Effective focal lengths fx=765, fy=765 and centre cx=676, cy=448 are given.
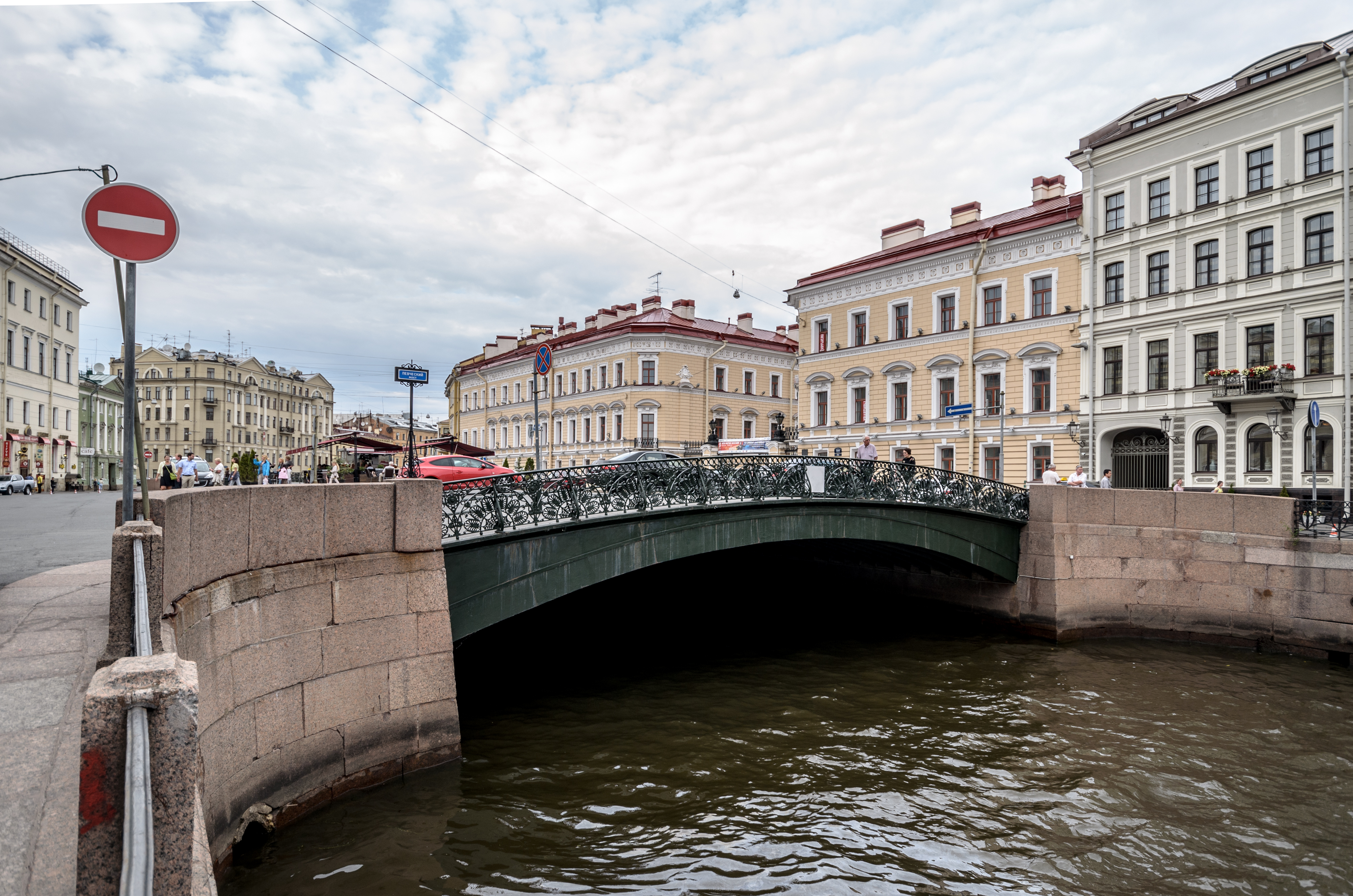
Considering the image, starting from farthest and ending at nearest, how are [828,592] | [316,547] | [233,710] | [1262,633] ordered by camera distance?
[828,592]
[1262,633]
[316,547]
[233,710]

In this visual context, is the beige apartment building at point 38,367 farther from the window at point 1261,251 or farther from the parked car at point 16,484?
the window at point 1261,251

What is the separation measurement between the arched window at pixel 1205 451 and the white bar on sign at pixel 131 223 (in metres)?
26.1

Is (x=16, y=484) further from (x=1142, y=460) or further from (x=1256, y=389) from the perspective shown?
(x=1256, y=389)

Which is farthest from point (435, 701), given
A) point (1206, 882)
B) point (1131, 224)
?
point (1131, 224)

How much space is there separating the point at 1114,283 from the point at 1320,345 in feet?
19.5

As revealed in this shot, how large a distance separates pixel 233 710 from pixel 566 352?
135ft

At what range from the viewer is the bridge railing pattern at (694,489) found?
834 centimetres

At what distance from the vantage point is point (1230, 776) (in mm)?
8039

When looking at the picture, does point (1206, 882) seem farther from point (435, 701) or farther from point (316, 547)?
point (316, 547)

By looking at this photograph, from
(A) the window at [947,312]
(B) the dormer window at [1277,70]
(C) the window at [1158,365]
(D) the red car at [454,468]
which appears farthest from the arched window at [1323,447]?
(D) the red car at [454,468]

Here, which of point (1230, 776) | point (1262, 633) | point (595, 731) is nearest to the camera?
point (1230, 776)

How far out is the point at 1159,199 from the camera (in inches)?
947

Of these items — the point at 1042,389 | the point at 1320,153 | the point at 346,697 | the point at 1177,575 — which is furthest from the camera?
the point at 1042,389

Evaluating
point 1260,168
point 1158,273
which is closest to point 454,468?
point 1158,273
